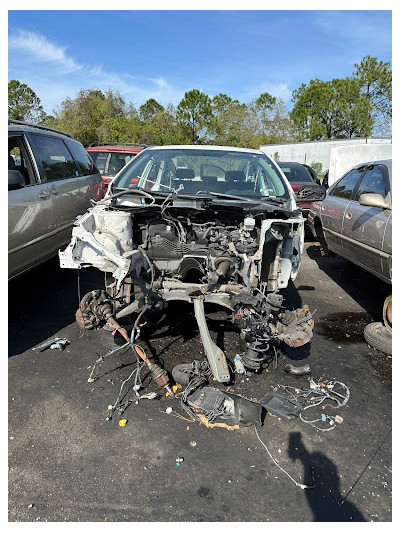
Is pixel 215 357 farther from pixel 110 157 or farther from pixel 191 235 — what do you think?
pixel 110 157

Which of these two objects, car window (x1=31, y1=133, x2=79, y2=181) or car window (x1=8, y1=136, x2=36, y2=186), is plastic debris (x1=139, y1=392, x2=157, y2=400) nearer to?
car window (x1=8, y1=136, x2=36, y2=186)

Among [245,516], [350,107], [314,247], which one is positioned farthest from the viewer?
[350,107]

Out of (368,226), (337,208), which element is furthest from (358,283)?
(368,226)

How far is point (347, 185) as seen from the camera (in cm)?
565

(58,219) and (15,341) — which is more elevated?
(58,219)

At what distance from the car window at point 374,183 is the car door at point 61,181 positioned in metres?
3.96

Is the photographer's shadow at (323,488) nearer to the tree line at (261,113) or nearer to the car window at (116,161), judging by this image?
the car window at (116,161)

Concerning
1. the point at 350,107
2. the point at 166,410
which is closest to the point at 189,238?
the point at 166,410

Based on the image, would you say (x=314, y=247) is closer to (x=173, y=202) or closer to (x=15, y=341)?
(x=173, y=202)

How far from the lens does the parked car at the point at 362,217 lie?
4027 mm

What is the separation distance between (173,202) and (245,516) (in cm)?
251

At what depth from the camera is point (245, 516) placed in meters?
2.04

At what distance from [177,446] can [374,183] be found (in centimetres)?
401

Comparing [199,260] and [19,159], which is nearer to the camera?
[199,260]
